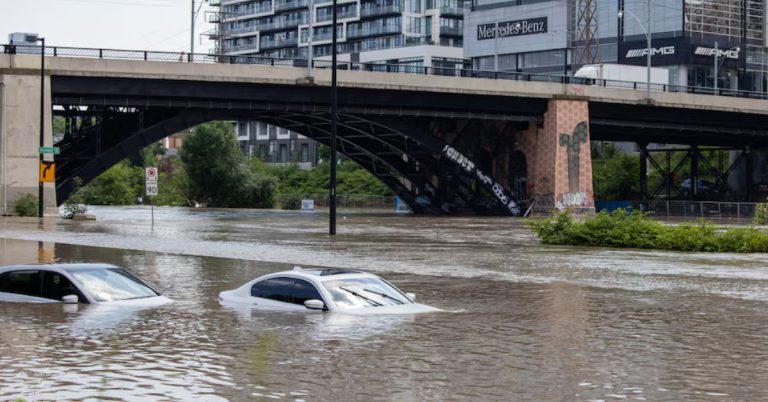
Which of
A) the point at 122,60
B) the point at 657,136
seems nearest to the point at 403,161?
the point at 657,136

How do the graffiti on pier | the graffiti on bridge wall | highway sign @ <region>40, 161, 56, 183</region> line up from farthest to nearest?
the graffiti on bridge wall → the graffiti on pier → highway sign @ <region>40, 161, 56, 183</region>

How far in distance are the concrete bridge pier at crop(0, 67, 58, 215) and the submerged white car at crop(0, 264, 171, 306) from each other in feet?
139

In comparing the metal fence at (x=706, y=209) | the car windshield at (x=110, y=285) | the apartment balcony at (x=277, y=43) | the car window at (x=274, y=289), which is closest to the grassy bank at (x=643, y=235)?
the car window at (x=274, y=289)

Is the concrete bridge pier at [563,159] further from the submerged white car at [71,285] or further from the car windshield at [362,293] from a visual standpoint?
the submerged white car at [71,285]

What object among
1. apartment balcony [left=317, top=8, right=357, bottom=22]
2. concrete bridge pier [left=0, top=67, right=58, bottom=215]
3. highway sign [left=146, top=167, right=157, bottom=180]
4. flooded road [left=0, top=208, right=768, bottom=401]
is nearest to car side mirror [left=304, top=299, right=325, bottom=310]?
flooded road [left=0, top=208, right=768, bottom=401]

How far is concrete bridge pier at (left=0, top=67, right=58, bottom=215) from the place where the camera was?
205 feet

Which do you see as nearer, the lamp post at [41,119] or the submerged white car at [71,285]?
the submerged white car at [71,285]

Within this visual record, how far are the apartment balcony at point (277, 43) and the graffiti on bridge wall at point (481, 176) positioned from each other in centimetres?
10295

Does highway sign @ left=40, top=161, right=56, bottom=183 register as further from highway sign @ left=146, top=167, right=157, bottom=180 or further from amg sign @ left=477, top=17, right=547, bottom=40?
amg sign @ left=477, top=17, right=547, bottom=40

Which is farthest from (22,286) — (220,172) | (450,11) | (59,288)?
(450,11)

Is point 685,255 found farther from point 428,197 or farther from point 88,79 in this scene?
point 428,197

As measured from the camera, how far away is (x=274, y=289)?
20422mm

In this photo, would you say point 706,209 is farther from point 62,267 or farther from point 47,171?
point 62,267

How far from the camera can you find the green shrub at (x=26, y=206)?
203 feet
